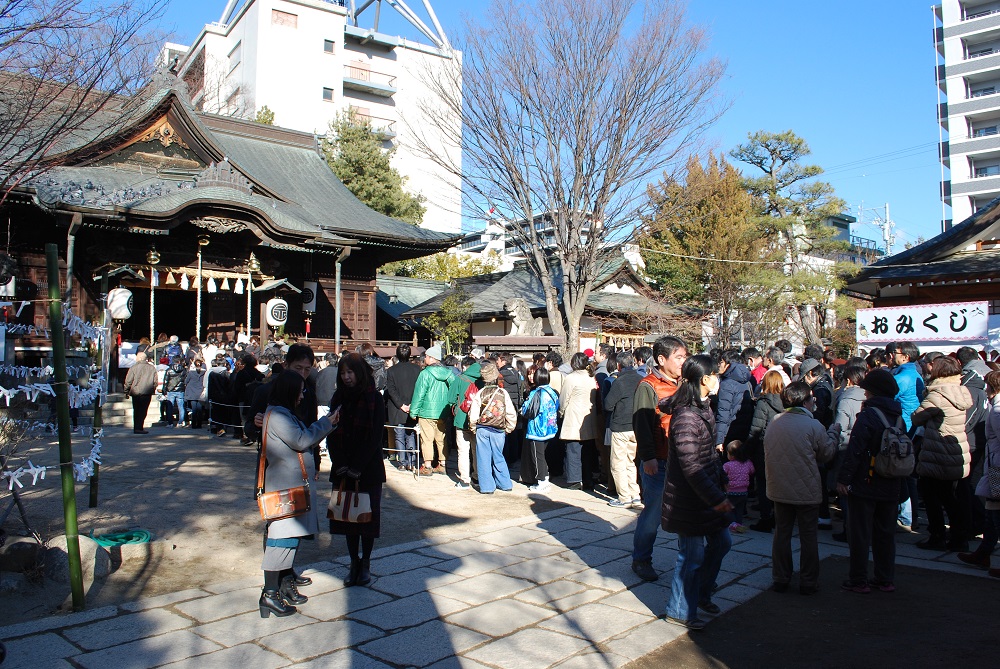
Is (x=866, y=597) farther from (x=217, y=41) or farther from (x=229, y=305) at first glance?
(x=217, y=41)

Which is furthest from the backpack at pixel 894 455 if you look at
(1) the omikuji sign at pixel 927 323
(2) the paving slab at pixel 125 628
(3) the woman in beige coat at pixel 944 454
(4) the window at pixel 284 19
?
(4) the window at pixel 284 19

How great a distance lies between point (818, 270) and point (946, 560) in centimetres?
2104

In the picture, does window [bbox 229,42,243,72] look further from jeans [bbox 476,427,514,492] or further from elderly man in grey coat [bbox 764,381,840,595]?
elderly man in grey coat [bbox 764,381,840,595]

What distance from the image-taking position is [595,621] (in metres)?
4.55

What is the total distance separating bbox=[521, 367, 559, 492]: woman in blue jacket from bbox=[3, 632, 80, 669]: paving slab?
549 centimetres

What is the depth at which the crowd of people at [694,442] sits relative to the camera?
449 centimetres

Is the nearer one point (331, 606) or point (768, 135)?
point (331, 606)

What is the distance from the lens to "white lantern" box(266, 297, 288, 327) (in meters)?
19.0

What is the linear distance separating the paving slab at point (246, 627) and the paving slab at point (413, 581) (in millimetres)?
656

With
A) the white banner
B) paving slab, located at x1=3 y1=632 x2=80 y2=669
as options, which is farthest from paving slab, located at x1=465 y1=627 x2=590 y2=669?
the white banner

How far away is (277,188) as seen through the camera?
72.1ft

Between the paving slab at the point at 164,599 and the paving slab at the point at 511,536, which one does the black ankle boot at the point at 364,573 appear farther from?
the paving slab at the point at 511,536

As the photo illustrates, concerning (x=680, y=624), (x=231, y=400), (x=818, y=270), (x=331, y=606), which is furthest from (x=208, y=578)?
(x=818, y=270)

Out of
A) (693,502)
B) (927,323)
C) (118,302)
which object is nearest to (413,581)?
(693,502)
